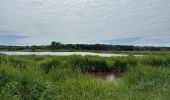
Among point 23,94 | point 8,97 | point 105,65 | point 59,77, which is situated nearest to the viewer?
point 8,97

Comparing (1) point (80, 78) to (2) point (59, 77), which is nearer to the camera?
(1) point (80, 78)

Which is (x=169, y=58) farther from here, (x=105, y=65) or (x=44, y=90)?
(x=44, y=90)

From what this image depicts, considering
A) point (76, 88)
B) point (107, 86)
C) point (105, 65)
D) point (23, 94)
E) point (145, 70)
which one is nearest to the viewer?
point (23, 94)

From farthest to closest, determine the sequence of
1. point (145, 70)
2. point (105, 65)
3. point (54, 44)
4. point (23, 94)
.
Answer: point (54, 44) → point (105, 65) → point (145, 70) → point (23, 94)

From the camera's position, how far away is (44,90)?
21.7 ft

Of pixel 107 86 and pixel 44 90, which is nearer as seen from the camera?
pixel 44 90

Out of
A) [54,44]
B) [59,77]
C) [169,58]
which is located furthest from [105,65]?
[54,44]

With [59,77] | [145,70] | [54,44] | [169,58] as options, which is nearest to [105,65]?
[169,58]

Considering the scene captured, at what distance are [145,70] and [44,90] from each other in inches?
184

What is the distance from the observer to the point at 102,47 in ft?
204

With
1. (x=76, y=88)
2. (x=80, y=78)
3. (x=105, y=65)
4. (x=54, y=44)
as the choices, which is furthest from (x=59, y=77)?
(x=54, y=44)

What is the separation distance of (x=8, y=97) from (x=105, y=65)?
1185 centimetres

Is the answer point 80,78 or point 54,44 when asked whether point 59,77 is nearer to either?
point 80,78

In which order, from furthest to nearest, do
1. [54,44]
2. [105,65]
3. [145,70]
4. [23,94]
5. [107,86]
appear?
[54,44] < [105,65] < [145,70] < [107,86] < [23,94]
